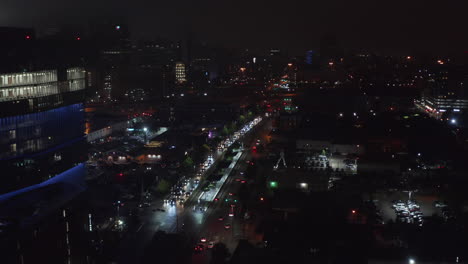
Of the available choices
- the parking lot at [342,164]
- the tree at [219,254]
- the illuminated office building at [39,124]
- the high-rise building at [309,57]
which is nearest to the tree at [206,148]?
the parking lot at [342,164]

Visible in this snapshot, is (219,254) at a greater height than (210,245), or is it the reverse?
(219,254)

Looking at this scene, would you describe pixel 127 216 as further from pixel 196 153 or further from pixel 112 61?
pixel 112 61

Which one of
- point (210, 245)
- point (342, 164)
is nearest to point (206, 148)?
point (342, 164)

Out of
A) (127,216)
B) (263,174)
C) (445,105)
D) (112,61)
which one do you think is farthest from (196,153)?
(112,61)

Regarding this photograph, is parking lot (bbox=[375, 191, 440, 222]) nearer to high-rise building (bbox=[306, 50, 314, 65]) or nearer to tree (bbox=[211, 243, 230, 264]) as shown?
tree (bbox=[211, 243, 230, 264])

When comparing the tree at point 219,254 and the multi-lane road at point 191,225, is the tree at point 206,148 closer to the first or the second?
the multi-lane road at point 191,225

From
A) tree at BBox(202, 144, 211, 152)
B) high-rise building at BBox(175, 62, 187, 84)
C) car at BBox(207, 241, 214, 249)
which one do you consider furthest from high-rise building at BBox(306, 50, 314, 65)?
car at BBox(207, 241, 214, 249)

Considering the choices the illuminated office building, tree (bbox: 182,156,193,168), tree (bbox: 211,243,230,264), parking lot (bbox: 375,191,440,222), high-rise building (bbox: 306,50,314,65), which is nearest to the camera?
tree (bbox: 211,243,230,264)

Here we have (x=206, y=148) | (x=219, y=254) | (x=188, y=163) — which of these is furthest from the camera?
(x=206, y=148)

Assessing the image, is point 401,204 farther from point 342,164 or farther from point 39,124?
point 39,124

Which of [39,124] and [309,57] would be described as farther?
[309,57]
